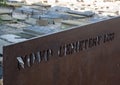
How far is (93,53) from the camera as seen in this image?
2.81 metres

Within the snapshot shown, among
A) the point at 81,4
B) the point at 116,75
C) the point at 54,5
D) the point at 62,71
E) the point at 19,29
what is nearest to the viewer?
the point at 62,71

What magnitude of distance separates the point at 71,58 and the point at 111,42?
0.53 m

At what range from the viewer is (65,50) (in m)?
2.52

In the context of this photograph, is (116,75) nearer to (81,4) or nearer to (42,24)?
(42,24)

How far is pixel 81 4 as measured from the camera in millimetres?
6828

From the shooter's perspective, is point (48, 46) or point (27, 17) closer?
point (48, 46)

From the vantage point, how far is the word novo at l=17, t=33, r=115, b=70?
7.38 feet

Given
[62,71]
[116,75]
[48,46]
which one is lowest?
[116,75]

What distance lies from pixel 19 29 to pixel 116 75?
1642mm

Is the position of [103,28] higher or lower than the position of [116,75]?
higher

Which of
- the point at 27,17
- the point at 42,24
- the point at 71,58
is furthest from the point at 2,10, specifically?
the point at 71,58

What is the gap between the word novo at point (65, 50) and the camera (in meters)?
2.25

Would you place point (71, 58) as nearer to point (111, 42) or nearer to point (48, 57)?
point (48, 57)

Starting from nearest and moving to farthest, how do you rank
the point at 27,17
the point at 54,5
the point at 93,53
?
the point at 93,53, the point at 27,17, the point at 54,5
